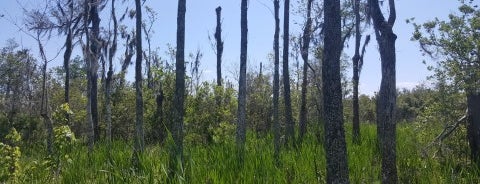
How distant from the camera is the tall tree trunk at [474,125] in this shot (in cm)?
995

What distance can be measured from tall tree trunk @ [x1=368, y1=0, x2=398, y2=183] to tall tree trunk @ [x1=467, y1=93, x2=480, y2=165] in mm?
3356

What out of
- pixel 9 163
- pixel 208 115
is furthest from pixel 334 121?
pixel 208 115

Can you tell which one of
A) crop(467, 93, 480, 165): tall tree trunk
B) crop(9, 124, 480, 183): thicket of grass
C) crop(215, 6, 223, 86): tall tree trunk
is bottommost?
crop(9, 124, 480, 183): thicket of grass

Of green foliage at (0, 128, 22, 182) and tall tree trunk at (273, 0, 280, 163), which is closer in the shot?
green foliage at (0, 128, 22, 182)

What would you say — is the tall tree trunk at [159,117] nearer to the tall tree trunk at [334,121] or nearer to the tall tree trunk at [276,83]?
the tall tree trunk at [276,83]

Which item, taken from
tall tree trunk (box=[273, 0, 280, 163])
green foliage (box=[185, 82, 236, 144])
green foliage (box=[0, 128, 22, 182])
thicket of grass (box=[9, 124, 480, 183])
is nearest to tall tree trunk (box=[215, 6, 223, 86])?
green foliage (box=[185, 82, 236, 144])

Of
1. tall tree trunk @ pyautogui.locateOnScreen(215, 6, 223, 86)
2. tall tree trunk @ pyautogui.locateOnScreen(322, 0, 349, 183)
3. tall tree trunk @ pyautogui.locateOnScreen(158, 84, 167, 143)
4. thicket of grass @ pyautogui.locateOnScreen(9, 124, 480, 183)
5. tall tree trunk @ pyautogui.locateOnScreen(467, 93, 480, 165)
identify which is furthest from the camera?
tall tree trunk @ pyautogui.locateOnScreen(215, 6, 223, 86)

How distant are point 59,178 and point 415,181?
6.37 m

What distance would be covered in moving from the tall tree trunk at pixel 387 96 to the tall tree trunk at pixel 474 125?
3356 millimetres

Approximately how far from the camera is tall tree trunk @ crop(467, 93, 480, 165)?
9945 millimetres

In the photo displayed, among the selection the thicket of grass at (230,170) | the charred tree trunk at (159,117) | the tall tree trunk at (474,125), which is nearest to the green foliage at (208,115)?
the charred tree trunk at (159,117)

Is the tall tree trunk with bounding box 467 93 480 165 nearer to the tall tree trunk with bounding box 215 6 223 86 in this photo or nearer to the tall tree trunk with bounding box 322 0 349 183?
the tall tree trunk with bounding box 322 0 349 183

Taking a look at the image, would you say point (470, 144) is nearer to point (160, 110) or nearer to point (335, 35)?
point (335, 35)

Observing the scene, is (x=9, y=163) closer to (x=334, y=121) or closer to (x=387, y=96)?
(x=334, y=121)
